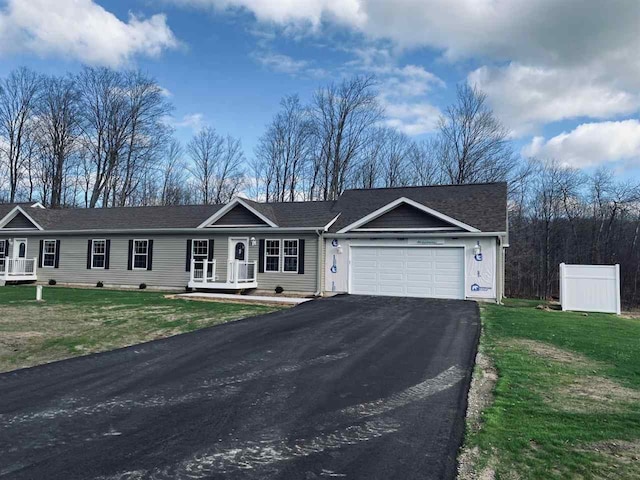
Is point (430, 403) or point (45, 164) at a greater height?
point (45, 164)

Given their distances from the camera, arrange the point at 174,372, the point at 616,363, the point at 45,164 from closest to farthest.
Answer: the point at 174,372 < the point at 616,363 < the point at 45,164

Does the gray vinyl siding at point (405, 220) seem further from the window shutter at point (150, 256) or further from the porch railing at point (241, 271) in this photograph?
the window shutter at point (150, 256)

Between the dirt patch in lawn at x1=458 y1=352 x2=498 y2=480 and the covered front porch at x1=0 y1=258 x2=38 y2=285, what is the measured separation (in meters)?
21.6

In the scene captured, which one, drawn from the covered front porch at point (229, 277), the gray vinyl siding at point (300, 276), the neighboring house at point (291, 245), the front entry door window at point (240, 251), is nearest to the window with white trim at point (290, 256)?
the neighboring house at point (291, 245)

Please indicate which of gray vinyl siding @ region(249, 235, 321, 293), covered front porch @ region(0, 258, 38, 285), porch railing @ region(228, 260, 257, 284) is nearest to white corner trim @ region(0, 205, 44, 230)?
covered front porch @ region(0, 258, 38, 285)

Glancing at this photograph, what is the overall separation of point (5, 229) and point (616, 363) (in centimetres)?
2512

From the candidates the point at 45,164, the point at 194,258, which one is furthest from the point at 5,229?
the point at 45,164

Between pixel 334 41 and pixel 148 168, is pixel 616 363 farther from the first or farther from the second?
pixel 148 168

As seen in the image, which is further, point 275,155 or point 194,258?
point 275,155

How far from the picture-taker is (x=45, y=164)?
3750 cm

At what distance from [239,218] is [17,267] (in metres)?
11.6

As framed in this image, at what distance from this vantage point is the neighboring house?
15.6 meters

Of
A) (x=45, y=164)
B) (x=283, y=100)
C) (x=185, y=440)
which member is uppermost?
(x=283, y=100)

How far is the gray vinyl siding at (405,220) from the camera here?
628 inches
